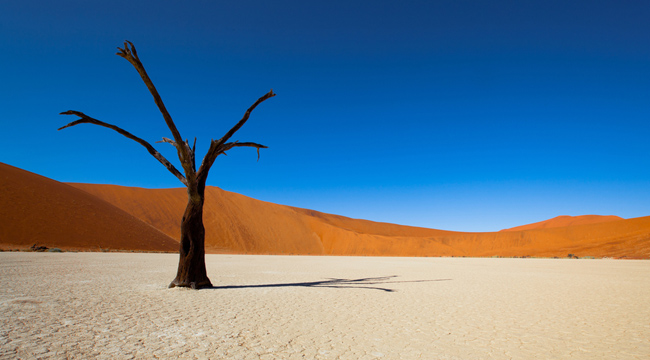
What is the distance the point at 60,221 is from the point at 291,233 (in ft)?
105

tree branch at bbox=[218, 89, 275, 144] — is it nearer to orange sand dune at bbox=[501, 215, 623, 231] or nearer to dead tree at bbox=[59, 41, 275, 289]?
dead tree at bbox=[59, 41, 275, 289]

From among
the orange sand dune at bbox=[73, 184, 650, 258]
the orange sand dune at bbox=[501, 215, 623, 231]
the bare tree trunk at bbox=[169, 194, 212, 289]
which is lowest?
the bare tree trunk at bbox=[169, 194, 212, 289]

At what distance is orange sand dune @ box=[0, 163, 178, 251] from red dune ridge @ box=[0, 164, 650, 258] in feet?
0.26

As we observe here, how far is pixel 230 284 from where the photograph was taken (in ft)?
32.5

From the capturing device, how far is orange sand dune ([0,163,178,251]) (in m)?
27.2

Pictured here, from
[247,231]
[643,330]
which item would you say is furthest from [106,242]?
[643,330]

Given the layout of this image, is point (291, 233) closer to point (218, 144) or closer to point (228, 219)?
point (228, 219)

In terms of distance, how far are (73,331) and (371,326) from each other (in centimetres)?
433

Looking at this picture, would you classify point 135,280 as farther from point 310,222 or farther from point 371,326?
point 310,222

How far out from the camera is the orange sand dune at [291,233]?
45.8m

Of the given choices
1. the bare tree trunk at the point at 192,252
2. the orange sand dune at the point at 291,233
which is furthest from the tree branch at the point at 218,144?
the orange sand dune at the point at 291,233

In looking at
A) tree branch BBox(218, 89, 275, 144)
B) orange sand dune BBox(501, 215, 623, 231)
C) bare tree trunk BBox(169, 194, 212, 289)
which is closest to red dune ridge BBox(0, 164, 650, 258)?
bare tree trunk BBox(169, 194, 212, 289)

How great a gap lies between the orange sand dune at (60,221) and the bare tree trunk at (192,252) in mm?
25671

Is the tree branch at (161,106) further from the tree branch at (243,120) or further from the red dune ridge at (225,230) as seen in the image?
the red dune ridge at (225,230)
